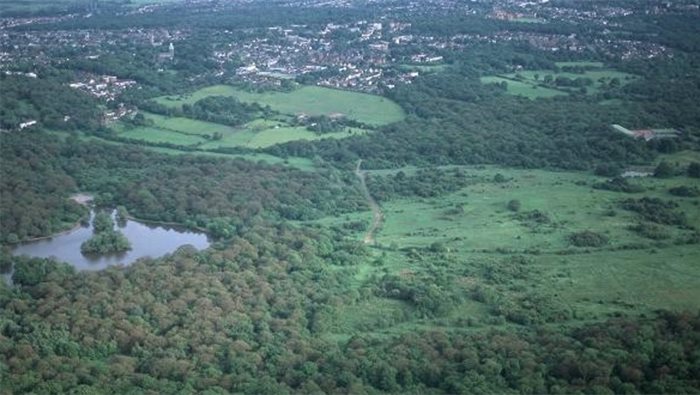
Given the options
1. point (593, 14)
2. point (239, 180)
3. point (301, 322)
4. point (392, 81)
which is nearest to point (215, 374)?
point (301, 322)

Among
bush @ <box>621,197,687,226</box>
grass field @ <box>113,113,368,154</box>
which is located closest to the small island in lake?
grass field @ <box>113,113,368,154</box>

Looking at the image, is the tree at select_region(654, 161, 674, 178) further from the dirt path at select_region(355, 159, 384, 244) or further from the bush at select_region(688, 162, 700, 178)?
the dirt path at select_region(355, 159, 384, 244)

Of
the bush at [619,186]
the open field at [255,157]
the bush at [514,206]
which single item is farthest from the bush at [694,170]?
the open field at [255,157]

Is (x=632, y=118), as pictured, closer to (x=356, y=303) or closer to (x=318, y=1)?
(x=356, y=303)

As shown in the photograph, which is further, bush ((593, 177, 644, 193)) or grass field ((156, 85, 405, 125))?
grass field ((156, 85, 405, 125))

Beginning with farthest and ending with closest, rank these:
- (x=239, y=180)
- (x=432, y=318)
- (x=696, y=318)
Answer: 1. (x=239, y=180)
2. (x=432, y=318)
3. (x=696, y=318)

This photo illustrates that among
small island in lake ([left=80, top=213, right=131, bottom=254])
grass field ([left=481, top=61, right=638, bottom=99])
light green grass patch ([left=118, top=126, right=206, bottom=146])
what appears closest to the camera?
small island in lake ([left=80, top=213, right=131, bottom=254])
